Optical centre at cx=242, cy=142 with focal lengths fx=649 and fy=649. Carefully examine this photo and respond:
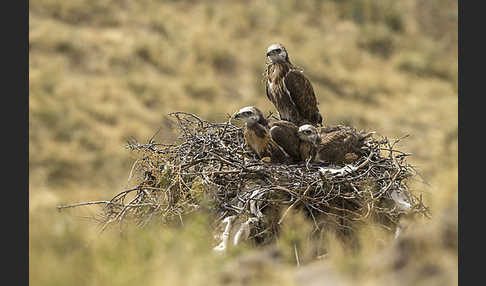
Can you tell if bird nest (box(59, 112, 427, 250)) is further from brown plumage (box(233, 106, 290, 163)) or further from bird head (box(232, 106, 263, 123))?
bird head (box(232, 106, 263, 123))

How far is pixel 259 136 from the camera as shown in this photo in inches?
263

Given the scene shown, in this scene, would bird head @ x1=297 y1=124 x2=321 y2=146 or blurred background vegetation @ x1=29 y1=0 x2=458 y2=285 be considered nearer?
bird head @ x1=297 y1=124 x2=321 y2=146

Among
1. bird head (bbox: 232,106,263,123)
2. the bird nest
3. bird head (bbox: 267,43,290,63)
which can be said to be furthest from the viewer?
bird head (bbox: 267,43,290,63)

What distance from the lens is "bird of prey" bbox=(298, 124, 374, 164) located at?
21.9ft

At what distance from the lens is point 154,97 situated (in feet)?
68.8

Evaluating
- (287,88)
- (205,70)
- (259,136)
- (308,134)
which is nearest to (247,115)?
(259,136)

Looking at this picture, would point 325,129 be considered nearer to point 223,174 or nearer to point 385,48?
point 223,174

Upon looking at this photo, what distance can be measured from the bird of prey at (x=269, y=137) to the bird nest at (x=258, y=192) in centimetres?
19

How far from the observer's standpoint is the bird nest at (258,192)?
615cm

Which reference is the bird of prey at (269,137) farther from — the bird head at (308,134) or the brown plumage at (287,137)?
the bird head at (308,134)

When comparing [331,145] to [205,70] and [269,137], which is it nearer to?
[269,137]

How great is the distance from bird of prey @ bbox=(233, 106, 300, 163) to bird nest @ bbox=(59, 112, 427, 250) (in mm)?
186

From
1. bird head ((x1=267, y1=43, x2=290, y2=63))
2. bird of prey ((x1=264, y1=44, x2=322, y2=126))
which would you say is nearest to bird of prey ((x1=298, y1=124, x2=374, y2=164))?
bird of prey ((x1=264, y1=44, x2=322, y2=126))

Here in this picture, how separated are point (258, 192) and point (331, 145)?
1.08 meters
